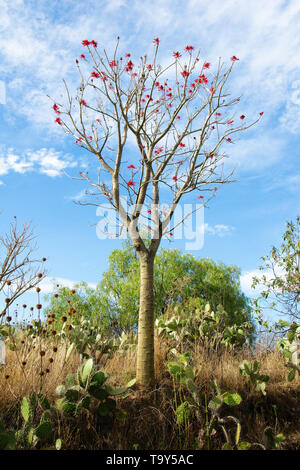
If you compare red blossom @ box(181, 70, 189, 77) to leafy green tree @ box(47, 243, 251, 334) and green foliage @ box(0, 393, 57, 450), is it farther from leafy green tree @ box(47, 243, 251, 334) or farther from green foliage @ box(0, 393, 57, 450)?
leafy green tree @ box(47, 243, 251, 334)

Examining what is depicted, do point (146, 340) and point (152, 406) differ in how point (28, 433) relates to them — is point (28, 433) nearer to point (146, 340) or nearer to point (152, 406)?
point (152, 406)

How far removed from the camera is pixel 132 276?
14930 mm

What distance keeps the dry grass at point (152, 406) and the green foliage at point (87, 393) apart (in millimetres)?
164

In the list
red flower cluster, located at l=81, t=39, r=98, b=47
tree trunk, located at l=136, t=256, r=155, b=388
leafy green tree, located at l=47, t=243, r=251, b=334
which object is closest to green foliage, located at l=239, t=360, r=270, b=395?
tree trunk, located at l=136, t=256, r=155, b=388

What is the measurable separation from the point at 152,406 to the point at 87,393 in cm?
85

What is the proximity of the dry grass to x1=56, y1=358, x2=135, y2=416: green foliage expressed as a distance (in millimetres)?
164

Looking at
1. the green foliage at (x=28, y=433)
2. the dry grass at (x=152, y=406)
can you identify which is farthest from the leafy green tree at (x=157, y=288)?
the green foliage at (x=28, y=433)

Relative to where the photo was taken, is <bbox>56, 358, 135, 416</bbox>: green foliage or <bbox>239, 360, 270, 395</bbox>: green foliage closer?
<bbox>56, 358, 135, 416</bbox>: green foliage

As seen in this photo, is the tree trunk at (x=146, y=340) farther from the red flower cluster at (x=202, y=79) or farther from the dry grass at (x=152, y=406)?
the red flower cluster at (x=202, y=79)

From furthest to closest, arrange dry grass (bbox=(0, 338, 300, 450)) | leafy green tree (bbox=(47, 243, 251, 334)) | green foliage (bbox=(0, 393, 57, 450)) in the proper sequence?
leafy green tree (bbox=(47, 243, 251, 334)), dry grass (bbox=(0, 338, 300, 450)), green foliage (bbox=(0, 393, 57, 450))

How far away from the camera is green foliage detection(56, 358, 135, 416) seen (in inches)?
131
